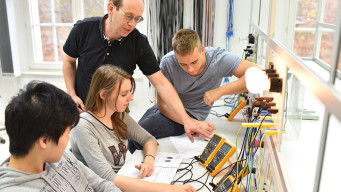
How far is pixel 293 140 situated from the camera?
1.20 metres

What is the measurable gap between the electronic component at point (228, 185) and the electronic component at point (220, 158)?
14cm

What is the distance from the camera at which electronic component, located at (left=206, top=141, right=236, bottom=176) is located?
4.61 ft

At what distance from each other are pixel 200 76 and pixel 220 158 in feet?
2.43

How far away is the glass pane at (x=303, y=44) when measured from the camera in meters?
1.20

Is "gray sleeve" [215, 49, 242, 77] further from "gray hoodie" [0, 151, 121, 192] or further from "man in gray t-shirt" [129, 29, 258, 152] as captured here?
"gray hoodie" [0, 151, 121, 192]

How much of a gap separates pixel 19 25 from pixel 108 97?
2884mm

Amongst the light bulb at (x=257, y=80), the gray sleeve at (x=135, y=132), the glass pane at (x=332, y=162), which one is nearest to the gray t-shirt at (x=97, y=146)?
the gray sleeve at (x=135, y=132)

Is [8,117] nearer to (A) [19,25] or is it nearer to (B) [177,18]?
(B) [177,18]

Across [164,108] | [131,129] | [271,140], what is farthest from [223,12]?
[271,140]

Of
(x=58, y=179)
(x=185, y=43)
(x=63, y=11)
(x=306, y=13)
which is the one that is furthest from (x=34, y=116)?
(x=63, y=11)

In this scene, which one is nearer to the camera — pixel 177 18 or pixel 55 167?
pixel 55 167

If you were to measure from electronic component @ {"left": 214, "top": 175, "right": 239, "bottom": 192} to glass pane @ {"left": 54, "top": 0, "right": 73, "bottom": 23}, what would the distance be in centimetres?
324

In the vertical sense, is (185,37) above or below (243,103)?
above

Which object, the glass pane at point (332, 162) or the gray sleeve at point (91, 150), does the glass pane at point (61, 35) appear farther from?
the glass pane at point (332, 162)
